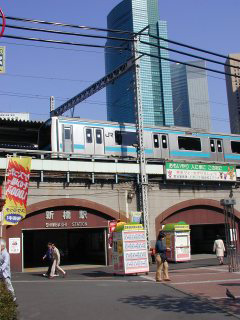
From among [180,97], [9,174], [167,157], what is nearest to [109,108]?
[180,97]

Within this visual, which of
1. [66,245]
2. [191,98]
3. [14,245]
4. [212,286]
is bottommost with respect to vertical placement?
[212,286]

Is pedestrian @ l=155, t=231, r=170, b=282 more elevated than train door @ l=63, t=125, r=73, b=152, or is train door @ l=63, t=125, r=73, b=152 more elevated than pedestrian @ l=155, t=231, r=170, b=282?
train door @ l=63, t=125, r=73, b=152

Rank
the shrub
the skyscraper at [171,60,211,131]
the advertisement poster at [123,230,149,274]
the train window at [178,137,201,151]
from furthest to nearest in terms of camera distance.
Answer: the skyscraper at [171,60,211,131], the train window at [178,137,201,151], the advertisement poster at [123,230,149,274], the shrub

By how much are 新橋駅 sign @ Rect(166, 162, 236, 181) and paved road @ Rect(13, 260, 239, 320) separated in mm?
12677

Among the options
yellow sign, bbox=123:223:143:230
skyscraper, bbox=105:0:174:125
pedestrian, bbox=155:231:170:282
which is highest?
skyscraper, bbox=105:0:174:125

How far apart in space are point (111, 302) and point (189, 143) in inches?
776

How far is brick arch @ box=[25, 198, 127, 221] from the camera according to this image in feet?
71.9

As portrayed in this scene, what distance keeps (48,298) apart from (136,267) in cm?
627

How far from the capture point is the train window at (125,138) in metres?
26.1

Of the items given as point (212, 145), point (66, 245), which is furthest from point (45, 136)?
point (212, 145)

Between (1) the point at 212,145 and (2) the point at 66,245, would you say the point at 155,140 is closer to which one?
(1) the point at 212,145

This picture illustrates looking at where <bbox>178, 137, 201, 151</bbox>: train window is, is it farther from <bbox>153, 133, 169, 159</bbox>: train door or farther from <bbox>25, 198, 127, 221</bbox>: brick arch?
<bbox>25, 198, 127, 221</bbox>: brick arch

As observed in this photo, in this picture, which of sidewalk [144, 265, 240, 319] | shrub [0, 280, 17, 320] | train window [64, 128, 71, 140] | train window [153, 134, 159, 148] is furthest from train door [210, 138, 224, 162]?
shrub [0, 280, 17, 320]

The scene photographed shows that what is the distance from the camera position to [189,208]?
2789 cm
